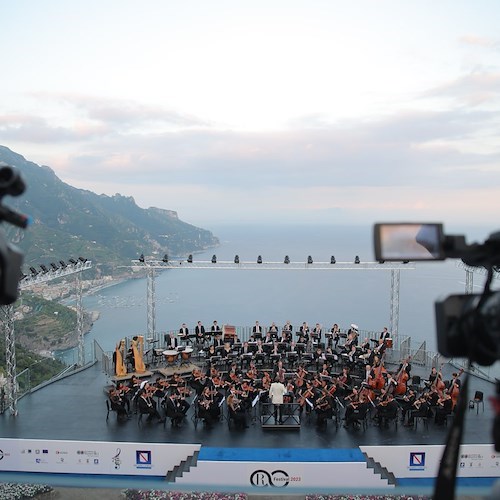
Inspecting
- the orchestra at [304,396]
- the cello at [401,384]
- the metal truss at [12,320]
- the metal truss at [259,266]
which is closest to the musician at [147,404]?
the orchestra at [304,396]

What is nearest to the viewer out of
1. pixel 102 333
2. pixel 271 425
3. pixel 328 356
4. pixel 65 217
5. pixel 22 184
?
pixel 22 184

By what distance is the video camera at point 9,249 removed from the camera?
1475 millimetres

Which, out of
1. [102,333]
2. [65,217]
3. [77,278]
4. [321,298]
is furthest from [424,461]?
[65,217]

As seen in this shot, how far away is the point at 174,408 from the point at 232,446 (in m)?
1.70

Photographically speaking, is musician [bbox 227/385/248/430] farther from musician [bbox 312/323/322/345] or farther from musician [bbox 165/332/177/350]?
musician [bbox 312/323/322/345]

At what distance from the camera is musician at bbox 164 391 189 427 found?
11.6m

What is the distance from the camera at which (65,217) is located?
5072 cm

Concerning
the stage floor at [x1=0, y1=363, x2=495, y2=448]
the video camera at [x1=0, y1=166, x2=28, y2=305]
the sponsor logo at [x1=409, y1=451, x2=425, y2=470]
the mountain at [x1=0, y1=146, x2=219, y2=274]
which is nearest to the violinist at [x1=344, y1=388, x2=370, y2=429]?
the stage floor at [x1=0, y1=363, x2=495, y2=448]

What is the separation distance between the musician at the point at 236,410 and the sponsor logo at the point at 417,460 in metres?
4.05

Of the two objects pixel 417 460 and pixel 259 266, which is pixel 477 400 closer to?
pixel 417 460

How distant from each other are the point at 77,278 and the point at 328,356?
29.1ft

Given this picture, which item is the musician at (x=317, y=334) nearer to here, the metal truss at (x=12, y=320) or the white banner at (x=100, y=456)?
the white banner at (x=100, y=456)

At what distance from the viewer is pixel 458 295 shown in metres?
1.74

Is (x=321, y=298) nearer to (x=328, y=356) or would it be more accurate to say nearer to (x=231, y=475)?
(x=328, y=356)
